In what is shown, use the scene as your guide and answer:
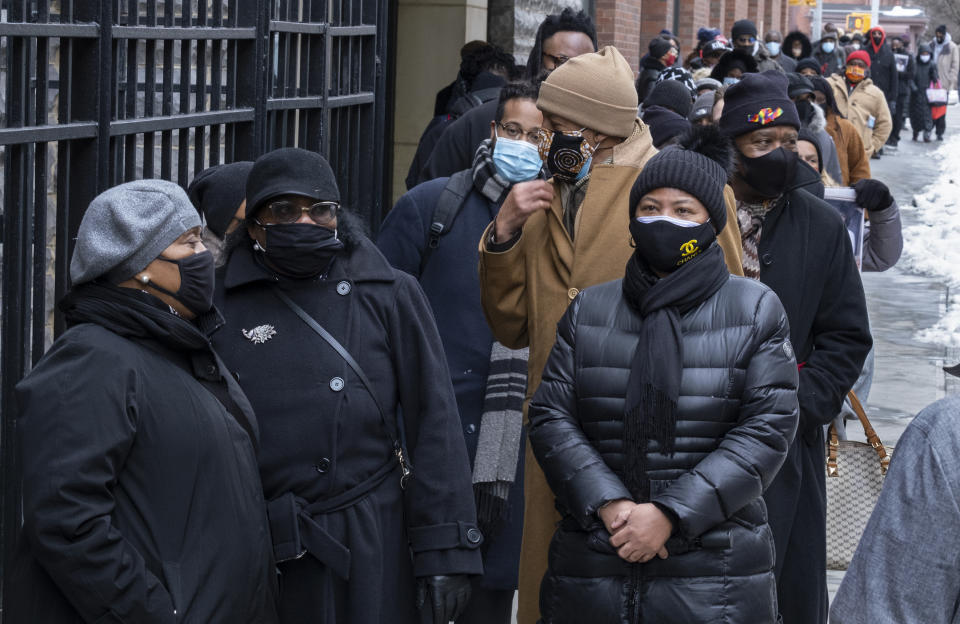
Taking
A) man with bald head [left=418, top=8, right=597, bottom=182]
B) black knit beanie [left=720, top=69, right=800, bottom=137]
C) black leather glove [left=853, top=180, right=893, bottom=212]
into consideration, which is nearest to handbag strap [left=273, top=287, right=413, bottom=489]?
black knit beanie [left=720, top=69, right=800, bottom=137]

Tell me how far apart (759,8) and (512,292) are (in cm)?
2664

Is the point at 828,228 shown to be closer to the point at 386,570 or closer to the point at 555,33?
the point at 386,570

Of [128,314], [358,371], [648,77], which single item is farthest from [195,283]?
[648,77]

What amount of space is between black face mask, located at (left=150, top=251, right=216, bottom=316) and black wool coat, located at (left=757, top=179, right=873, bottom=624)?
74.0 inches

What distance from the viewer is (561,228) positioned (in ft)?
13.5

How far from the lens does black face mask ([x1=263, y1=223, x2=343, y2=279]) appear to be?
3.74 meters

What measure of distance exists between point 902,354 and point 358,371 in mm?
8047

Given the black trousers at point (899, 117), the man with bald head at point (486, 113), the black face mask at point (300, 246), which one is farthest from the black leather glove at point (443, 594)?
the black trousers at point (899, 117)

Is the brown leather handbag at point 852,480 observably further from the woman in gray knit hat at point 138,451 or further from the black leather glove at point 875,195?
→ the woman in gray knit hat at point 138,451

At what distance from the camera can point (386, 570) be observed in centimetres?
384

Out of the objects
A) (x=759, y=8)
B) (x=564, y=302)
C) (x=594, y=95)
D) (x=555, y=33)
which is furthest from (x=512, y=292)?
(x=759, y=8)

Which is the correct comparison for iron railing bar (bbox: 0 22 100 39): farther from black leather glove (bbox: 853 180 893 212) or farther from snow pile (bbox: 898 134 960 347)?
snow pile (bbox: 898 134 960 347)

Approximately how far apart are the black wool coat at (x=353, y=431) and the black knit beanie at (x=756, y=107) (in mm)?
1391

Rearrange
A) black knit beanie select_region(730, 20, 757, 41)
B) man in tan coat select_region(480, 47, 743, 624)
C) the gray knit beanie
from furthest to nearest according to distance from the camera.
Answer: black knit beanie select_region(730, 20, 757, 41), man in tan coat select_region(480, 47, 743, 624), the gray knit beanie
